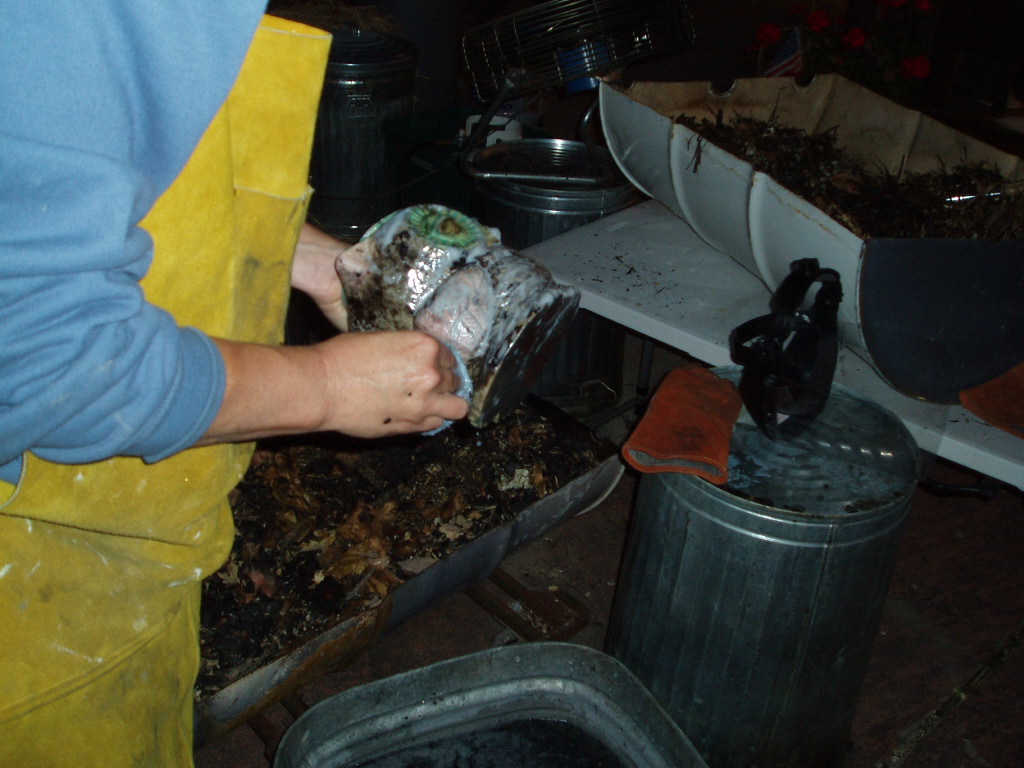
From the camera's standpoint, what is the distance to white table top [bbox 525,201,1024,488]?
5.93ft

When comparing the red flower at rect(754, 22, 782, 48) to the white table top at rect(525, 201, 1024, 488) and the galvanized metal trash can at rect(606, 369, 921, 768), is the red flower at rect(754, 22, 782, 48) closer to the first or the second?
the white table top at rect(525, 201, 1024, 488)

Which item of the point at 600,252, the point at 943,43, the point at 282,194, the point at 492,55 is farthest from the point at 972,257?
the point at 943,43

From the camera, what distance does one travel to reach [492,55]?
11.8ft

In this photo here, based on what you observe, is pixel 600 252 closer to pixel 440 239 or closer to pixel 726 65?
pixel 440 239

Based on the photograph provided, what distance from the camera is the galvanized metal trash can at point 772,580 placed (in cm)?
175

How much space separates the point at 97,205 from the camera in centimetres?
77

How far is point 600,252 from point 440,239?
131 cm

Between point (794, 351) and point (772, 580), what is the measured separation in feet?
1.70

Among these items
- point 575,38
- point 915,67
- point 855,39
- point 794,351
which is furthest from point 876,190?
point 855,39

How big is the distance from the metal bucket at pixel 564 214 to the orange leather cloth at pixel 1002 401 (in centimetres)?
138

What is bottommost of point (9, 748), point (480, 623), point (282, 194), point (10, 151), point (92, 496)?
point (480, 623)

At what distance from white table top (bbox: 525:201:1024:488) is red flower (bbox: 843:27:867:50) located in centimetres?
326

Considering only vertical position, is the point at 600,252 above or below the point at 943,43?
below

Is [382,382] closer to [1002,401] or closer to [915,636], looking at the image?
[1002,401]
